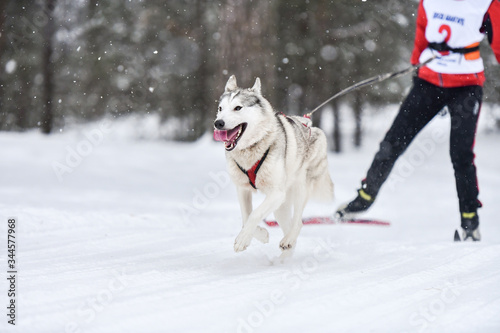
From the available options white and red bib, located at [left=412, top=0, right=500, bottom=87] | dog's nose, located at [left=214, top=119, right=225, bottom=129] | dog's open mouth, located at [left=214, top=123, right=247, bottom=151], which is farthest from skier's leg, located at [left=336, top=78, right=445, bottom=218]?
dog's nose, located at [left=214, top=119, right=225, bottom=129]

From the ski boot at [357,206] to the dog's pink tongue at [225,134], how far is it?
1.50 m

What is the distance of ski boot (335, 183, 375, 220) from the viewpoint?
369 cm

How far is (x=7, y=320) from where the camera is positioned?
1601mm

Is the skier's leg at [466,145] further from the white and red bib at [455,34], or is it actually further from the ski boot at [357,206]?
the ski boot at [357,206]

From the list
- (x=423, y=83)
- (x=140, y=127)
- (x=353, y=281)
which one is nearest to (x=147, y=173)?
(x=423, y=83)

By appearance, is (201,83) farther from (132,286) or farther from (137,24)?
(132,286)

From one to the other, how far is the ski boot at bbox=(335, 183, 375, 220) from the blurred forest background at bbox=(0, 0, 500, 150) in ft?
23.2

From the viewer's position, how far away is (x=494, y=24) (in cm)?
310

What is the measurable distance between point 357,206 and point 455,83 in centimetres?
122

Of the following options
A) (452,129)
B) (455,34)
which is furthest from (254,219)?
(455,34)

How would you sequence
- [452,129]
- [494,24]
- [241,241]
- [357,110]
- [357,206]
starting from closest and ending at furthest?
1. [241,241]
2. [494,24]
3. [452,129]
4. [357,206]
5. [357,110]

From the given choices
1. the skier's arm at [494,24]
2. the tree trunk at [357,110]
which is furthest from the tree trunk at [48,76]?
the skier's arm at [494,24]

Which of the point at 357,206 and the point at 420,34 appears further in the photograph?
the point at 357,206

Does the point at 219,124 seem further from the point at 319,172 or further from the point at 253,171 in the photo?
the point at 319,172
